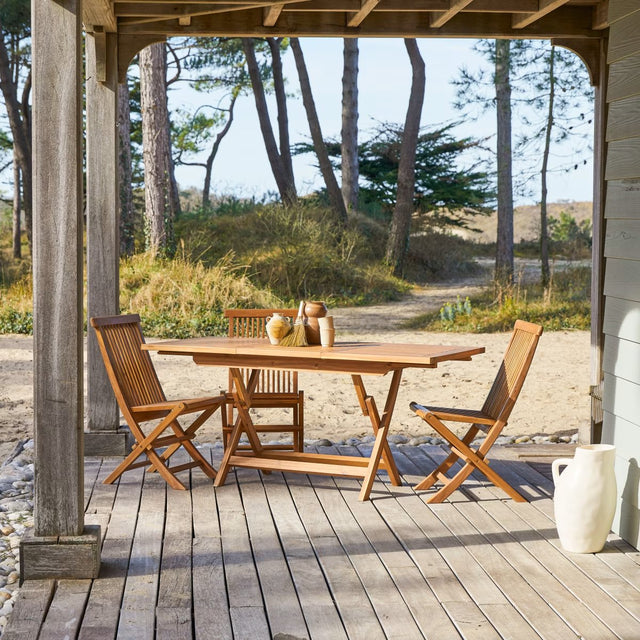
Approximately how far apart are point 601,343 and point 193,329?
700 centimetres

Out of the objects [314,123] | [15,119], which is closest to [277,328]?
[314,123]

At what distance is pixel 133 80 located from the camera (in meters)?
23.8

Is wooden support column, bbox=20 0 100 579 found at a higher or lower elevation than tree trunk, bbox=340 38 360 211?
lower

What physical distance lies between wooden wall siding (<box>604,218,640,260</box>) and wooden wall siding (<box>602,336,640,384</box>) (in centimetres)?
40

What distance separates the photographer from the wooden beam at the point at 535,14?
532 centimetres

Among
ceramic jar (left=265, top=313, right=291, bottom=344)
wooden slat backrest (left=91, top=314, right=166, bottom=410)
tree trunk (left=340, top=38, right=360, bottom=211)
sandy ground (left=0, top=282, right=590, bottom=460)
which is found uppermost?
tree trunk (left=340, top=38, right=360, bottom=211)

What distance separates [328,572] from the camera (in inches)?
149

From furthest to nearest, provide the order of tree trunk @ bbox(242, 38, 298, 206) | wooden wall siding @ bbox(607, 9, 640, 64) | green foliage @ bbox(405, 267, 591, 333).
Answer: tree trunk @ bbox(242, 38, 298, 206) < green foliage @ bbox(405, 267, 591, 333) < wooden wall siding @ bbox(607, 9, 640, 64)

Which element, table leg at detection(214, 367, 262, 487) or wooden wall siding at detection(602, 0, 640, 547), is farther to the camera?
table leg at detection(214, 367, 262, 487)

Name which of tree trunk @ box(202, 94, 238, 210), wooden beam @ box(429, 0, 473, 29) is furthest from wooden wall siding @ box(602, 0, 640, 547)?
tree trunk @ box(202, 94, 238, 210)

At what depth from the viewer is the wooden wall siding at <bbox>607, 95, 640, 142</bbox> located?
411 centimetres

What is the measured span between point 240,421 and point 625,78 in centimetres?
275

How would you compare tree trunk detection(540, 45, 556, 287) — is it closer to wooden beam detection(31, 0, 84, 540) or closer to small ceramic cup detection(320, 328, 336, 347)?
small ceramic cup detection(320, 328, 336, 347)

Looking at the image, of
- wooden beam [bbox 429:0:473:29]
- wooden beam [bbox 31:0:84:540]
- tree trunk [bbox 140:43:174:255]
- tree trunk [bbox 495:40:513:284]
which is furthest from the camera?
tree trunk [bbox 495:40:513:284]
